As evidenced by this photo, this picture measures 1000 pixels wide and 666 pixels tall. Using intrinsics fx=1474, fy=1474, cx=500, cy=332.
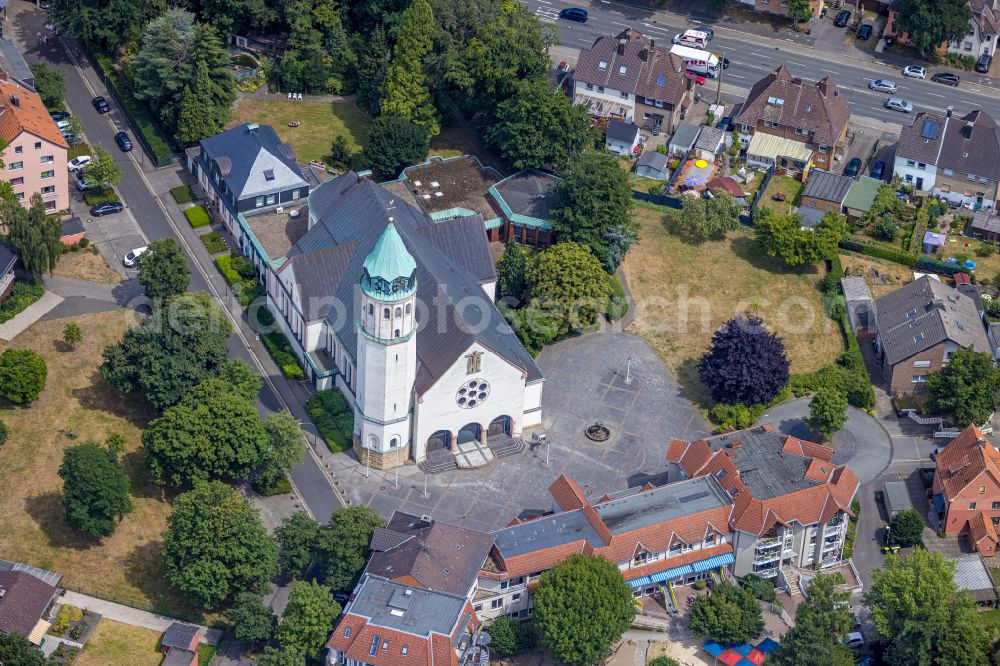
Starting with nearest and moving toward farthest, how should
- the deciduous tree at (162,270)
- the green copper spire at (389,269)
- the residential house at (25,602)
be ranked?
the residential house at (25,602), the green copper spire at (389,269), the deciduous tree at (162,270)

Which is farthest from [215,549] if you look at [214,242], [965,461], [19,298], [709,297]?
[965,461]

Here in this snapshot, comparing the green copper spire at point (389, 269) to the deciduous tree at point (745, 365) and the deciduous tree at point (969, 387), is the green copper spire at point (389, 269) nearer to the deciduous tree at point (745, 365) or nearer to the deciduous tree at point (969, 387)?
the deciduous tree at point (745, 365)

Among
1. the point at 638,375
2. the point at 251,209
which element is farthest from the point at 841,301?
the point at 251,209

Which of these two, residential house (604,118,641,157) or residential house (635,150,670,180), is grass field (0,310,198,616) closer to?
residential house (604,118,641,157)

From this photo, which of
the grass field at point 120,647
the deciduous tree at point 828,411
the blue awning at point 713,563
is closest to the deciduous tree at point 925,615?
the blue awning at point 713,563

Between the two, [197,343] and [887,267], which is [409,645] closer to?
[197,343]

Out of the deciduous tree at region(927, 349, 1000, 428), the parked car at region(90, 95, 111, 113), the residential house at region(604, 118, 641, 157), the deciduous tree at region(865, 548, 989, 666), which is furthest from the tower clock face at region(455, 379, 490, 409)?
the parked car at region(90, 95, 111, 113)
